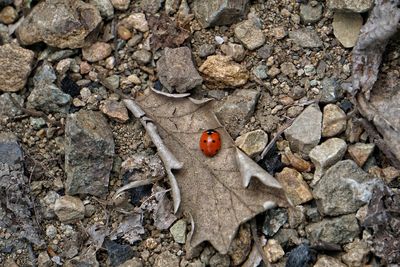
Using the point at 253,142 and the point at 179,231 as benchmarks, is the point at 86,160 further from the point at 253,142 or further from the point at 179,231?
the point at 253,142

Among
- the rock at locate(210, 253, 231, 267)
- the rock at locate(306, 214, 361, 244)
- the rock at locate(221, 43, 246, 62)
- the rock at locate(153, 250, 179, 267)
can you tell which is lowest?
the rock at locate(153, 250, 179, 267)

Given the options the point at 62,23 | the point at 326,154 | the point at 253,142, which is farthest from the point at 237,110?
the point at 62,23

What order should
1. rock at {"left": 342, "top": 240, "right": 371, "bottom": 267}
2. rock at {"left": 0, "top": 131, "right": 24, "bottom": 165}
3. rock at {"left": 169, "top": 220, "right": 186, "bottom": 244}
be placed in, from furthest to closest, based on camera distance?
rock at {"left": 0, "top": 131, "right": 24, "bottom": 165}
rock at {"left": 169, "top": 220, "right": 186, "bottom": 244}
rock at {"left": 342, "top": 240, "right": 371, "bottom": 267}

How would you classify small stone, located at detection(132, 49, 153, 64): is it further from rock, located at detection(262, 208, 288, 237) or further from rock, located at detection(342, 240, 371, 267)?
rock, located at detection(342, 240, 371, 267)

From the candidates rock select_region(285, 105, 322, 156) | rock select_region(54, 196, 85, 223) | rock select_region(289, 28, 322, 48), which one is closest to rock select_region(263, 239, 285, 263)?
rock select_region(285, 105, 322, 156)

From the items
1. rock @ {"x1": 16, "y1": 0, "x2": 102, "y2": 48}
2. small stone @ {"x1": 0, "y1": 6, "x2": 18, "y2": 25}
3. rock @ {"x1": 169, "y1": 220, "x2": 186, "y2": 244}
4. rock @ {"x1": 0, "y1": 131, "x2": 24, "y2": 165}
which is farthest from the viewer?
small stone @ {"x1": 0, "y1": 6, "x2": 18, "y2": 25}

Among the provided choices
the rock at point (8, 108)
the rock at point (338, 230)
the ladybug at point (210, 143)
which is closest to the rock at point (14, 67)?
the rock at point (8, 108)
